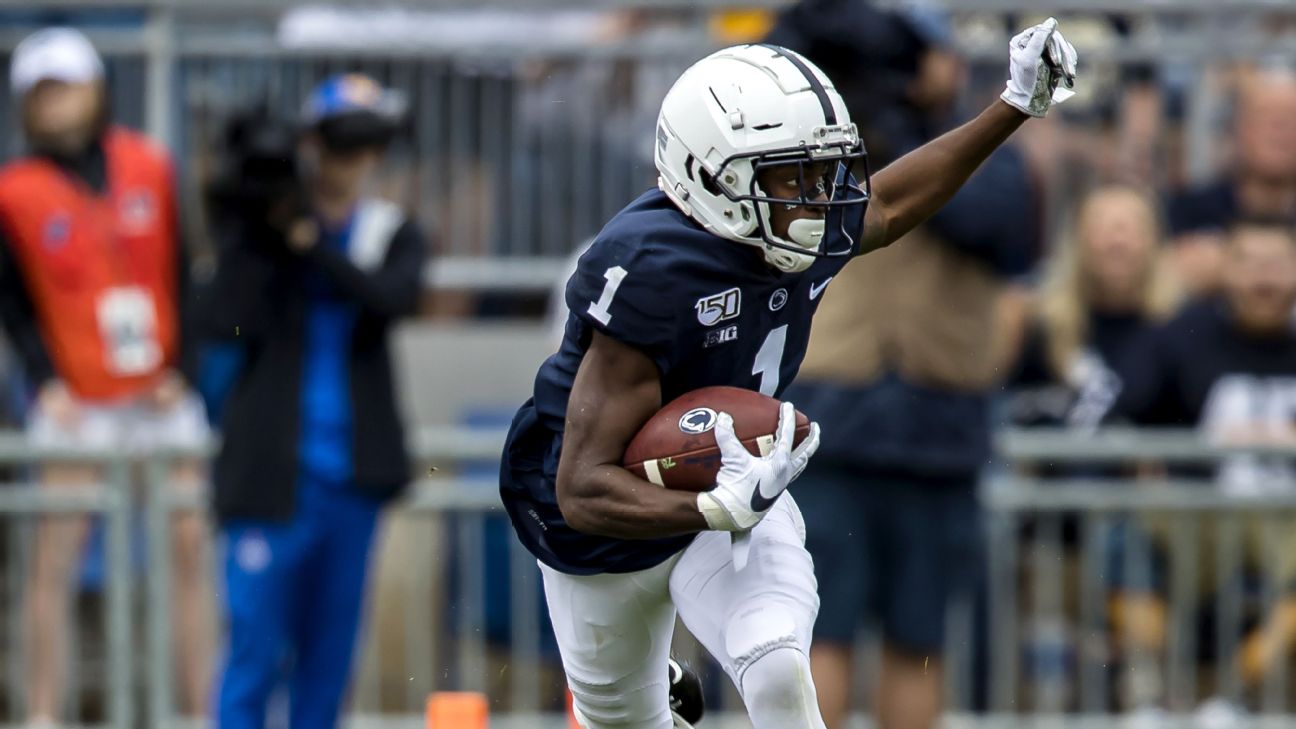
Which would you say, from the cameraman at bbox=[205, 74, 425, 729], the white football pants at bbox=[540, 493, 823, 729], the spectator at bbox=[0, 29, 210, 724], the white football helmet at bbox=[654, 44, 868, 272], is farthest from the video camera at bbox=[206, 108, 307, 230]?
the white football helmet at bbox=[654, 44, 868, 272]

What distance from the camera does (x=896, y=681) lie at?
6676 mm

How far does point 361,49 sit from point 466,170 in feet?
2.03

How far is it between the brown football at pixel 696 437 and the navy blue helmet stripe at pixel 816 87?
627 mm

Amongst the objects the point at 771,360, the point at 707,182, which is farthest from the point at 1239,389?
the point at 707,182

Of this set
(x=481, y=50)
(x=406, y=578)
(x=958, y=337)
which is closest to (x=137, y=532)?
(x=406, y=578)

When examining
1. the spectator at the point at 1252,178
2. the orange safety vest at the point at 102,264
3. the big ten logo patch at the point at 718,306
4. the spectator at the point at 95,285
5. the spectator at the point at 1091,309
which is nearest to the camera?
the big ten logo patch at the point at 718,306

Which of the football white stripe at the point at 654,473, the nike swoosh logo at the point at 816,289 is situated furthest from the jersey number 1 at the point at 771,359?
the football white stripe at the point at 654,473

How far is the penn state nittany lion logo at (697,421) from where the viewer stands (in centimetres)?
464

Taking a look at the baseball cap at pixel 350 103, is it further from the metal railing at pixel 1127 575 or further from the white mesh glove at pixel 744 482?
the white mesh glove at pixel 744 482

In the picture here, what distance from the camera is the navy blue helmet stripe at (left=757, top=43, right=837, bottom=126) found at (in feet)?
15.6

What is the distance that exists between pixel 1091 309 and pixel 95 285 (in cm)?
360

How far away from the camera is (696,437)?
4.64m

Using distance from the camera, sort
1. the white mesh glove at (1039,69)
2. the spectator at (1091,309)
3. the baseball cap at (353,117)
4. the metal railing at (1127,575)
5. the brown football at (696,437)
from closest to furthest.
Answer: the brown football at (696,437) → the white mesh glove at (1039,69) → the baseball cap at (353,117) → the metal railing at (1127,575) → the spectator at (1091,309)

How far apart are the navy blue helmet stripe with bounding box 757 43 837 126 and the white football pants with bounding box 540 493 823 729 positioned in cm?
97
